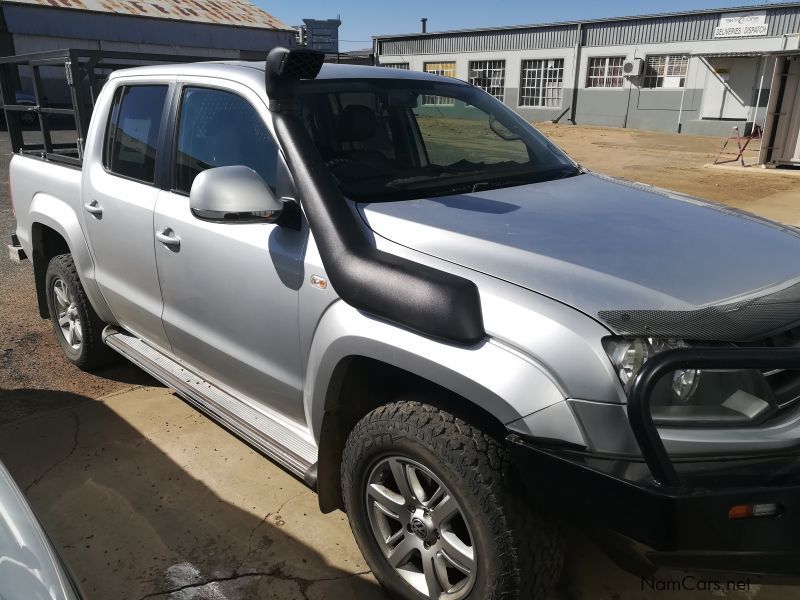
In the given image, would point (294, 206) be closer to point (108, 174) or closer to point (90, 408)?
point (108, 174)

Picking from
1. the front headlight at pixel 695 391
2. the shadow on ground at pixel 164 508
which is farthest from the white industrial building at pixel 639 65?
the front headlight at pixel 695 391

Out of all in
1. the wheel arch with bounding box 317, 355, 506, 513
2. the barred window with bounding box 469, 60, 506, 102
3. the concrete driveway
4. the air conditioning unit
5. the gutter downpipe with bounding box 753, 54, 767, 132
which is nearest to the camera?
the wheel arch with bounding box 317, 355, 506, 513

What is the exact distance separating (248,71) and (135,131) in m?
0.99

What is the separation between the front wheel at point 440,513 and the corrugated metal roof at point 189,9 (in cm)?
3174

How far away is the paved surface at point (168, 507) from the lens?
257 centimetres

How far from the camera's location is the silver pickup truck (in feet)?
5.70

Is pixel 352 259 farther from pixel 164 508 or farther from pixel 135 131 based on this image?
pixel 135 131

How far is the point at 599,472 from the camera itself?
1688mm

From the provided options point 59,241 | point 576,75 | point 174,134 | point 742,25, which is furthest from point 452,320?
point 576,75

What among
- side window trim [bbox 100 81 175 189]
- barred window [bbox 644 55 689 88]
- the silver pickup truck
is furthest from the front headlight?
barred window [bbox 644 55 689 88]

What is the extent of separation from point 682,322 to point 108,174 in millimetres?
3109

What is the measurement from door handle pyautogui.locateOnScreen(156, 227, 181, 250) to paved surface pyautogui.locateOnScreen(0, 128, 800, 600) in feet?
3.69

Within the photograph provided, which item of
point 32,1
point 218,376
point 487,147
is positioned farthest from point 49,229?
point 32,1

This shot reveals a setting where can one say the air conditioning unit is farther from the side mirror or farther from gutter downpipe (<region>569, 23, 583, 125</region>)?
the side mirror
